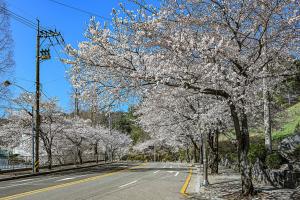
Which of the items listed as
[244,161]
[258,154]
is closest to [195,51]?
[244,161]

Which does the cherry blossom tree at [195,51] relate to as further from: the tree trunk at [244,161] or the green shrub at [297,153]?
the green shrub at [297,153]

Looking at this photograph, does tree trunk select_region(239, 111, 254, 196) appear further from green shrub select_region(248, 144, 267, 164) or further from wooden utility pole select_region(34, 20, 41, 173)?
wooden utility pole select_region(34, 20, 41, 173)

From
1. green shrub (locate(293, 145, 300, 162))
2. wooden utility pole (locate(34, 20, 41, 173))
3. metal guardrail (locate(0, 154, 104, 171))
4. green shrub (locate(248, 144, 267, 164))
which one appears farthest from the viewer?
metal guardrail (locate(0, 154, 104, 171))

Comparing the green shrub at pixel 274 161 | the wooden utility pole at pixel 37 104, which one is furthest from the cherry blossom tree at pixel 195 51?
the wooden utility pole at pixel 37 104

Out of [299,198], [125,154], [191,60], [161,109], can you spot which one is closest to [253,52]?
[191,60]

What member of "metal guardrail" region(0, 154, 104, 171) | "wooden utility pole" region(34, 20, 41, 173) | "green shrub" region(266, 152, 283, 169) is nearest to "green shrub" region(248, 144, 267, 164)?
"green shrub" region(266, 152, 283, 169)

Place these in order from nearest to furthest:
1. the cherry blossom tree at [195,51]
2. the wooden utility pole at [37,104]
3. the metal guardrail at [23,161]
A: the cherry blossom tree at [195,51]
the wooden utility pole at [37,104]
the metal guardrail at [23,161]

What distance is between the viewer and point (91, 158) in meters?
53.7

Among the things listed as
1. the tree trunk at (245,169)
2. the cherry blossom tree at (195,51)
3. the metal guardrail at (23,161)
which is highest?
the cherry blossom tree at (195,51)

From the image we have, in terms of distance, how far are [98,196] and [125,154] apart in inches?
Result: 2442

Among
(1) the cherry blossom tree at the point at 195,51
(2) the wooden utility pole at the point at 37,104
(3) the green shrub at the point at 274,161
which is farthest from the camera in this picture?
(2) the wooden utility pole at the point at 37,104

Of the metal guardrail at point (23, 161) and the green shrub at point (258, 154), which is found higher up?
the green shrub at point (258, 154)

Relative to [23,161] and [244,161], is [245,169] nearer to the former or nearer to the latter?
[244,161]

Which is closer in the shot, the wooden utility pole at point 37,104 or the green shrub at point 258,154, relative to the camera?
the green shrub at point 258,154
